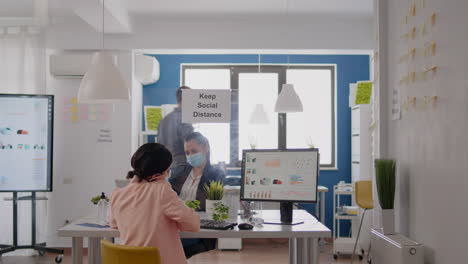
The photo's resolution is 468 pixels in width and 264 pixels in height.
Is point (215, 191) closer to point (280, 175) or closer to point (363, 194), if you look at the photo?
point (280, 175)

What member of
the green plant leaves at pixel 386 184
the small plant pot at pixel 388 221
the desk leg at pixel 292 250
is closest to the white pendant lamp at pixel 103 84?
the desk leg at pixel 292 250

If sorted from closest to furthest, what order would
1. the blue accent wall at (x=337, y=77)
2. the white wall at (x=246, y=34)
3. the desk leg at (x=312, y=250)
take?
the desk leg at (x=312, y=250) → the white wall at (x=246, y=34) → the blue accent wall at (x=337, y=77)

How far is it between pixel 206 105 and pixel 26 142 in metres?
2.75

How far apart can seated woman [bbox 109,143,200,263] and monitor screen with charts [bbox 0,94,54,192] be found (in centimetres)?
311

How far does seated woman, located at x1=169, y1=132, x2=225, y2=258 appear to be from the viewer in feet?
11.0

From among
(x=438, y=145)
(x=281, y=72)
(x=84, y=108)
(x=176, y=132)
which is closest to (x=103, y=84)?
(x=176, y=132)

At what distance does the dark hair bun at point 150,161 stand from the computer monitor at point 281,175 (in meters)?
0.70

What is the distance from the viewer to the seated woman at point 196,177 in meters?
3.34

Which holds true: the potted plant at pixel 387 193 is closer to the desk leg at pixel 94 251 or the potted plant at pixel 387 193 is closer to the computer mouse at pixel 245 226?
the computer mouse at pixel 245 226

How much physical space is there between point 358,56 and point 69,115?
163 inches

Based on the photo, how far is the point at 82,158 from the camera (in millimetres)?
5836

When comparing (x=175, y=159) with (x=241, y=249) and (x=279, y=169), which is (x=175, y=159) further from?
(x=241, y=249)

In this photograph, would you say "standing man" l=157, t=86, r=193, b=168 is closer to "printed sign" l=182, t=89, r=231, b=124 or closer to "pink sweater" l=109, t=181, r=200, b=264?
"printed sign" l=182, t=89, r=231, b=124

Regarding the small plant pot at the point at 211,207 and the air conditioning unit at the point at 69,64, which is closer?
the small plant pot at the point at 211,207
